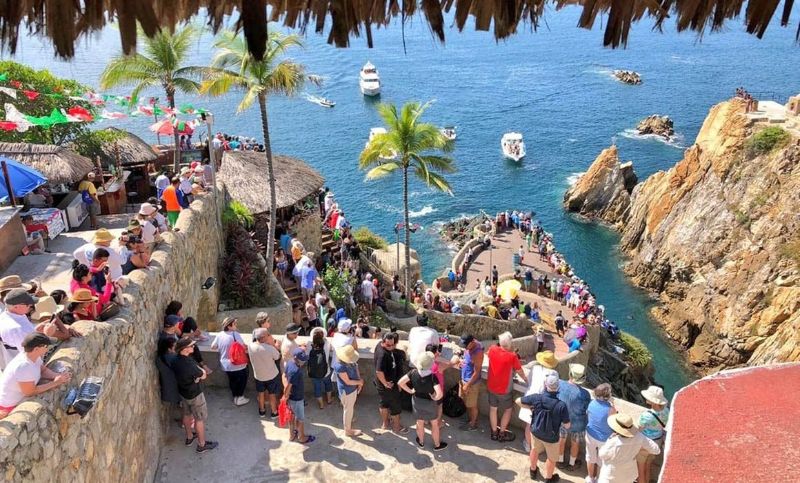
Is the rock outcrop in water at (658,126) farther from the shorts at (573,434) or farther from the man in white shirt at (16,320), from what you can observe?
the man in white shirt at (16,320)

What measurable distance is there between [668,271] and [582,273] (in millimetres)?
5268

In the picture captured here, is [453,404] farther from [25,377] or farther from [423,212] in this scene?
[423,212]

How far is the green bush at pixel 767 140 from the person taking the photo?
1454 inches

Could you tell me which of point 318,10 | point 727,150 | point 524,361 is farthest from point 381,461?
point 727,150

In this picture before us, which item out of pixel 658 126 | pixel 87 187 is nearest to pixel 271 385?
pixel 87 187

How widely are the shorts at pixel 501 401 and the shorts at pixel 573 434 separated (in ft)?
3.00

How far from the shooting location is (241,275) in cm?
1557

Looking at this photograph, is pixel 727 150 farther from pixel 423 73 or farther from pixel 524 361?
pixel 423 73

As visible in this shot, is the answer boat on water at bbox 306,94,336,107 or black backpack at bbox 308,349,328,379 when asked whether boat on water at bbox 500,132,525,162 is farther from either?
black backpack at bbox 308,349,328,379

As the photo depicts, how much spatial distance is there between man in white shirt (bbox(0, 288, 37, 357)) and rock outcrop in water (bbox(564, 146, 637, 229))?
160 feet

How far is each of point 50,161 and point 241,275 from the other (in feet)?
16.5

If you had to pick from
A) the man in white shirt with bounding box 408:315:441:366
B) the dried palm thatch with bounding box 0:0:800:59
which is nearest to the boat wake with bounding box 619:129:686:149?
the man in white shirt with bounding box 408:315:441:366

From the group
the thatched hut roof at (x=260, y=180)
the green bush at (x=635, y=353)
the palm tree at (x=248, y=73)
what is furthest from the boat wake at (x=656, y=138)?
the palm tree at (x=248, y=73)

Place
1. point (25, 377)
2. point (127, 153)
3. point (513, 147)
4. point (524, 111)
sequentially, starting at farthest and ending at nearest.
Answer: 1. point (524, 111)
2. point (513, 147)
3. point (127, 153)
4. point (25, 377)
